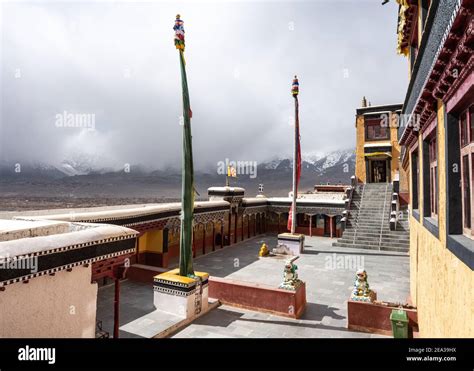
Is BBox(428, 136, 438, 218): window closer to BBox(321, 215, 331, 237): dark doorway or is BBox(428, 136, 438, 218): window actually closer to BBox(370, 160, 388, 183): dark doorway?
BBox(321, 215, 331, 237): dark doorway

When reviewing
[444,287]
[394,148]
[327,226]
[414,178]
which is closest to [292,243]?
[327,226]

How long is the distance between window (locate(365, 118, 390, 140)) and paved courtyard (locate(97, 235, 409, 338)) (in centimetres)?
1413

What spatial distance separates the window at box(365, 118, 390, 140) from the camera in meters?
30.6

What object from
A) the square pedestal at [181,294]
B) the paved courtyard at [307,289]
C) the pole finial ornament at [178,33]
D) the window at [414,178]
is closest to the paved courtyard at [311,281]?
the paved courtyard at [307,289]

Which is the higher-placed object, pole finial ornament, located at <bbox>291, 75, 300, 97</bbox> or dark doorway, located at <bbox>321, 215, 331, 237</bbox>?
pole finial ornament, located at <bbox>291, 75, 300, 97</bbox>

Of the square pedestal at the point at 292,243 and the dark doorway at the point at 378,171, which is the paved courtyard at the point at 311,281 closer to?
the square pedestal at the point at 292,243

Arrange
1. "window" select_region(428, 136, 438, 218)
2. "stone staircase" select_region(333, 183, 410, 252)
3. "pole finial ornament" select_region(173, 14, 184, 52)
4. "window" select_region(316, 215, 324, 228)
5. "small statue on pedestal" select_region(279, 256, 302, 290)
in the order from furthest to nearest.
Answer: "window" select_region(316, 215, 324, 228)
"stone staircase" select_region(333, 183, 410, 252)
"small statue on pedestal" select_region(279, 256, 302, 290)
"pole finial ornament" select_region(173, 14, 184, 52)
"window" select_region(428, 136, 438, 218)

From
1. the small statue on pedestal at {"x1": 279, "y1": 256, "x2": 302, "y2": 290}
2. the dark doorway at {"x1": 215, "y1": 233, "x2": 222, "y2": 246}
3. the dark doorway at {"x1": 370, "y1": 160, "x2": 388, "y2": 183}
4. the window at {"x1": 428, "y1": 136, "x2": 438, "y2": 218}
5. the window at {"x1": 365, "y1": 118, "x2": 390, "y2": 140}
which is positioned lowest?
the dark doorway at {"x1": 215, "y1": 233, "x2": 222, "y2": 246}

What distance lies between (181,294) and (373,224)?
18.3 meters

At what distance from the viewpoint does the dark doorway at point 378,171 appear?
3136 cm

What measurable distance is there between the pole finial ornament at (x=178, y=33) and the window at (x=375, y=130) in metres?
25.8

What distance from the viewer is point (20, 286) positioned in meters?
5.21

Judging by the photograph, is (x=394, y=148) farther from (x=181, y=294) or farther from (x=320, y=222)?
(x=181, y=294)

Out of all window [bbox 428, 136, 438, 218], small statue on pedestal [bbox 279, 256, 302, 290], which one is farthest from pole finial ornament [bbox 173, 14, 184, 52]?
small statue on pedestal [bbox 279, 256, 302, 290]
